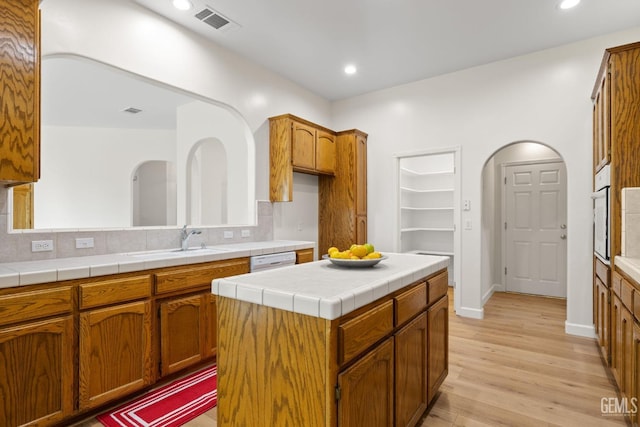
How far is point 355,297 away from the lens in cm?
125

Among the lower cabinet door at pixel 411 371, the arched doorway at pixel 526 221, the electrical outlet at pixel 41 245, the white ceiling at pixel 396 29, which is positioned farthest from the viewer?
the arched doorway at pixel 526 221

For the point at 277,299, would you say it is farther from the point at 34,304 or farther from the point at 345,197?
the point at 345,197

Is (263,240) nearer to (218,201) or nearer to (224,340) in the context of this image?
(218,201)

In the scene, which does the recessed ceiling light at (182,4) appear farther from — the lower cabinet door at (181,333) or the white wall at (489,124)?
the white wall at (489,124)

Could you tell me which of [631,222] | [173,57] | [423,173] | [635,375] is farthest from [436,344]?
[423,173]

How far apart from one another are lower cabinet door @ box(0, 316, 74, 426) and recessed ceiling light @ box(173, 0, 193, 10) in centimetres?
249

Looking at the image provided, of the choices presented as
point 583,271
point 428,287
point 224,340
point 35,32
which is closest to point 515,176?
point 583,271

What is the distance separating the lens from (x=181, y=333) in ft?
7.90

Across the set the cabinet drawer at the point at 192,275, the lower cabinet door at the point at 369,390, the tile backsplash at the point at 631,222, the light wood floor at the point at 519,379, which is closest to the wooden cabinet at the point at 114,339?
the cabinet drawer at the point at 192,275

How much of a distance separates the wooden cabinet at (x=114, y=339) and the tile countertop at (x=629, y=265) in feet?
9.28

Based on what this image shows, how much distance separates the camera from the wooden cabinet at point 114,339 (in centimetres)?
192

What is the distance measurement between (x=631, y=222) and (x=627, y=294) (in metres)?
0.66

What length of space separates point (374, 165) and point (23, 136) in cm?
383

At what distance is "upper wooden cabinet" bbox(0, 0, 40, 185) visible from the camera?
5.80ft
